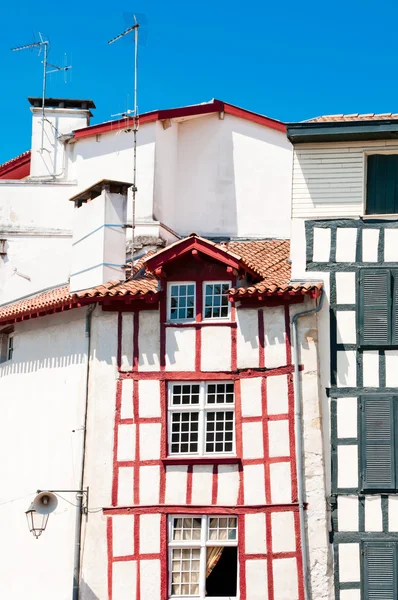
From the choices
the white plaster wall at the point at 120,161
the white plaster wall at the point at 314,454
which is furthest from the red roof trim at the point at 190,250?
the white plaster wall at the point at 120,161

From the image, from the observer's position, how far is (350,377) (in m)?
23.0

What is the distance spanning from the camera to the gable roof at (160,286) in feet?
76.0

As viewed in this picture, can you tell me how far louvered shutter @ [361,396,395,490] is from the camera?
22.5m

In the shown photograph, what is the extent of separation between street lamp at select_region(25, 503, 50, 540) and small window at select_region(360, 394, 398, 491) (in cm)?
609

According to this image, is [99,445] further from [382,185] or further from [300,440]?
[382,185]

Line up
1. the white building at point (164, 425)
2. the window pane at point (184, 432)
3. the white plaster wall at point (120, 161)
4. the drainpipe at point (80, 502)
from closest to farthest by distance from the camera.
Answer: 1. the white building at point (164, 425)
2. the drainpipe at point (80, 502)
3. the window pane at point (184, 432)
4. the white plaster wall at point (120, 161)

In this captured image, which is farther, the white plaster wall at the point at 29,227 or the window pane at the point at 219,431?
the white plaster wall at the point at 29,227

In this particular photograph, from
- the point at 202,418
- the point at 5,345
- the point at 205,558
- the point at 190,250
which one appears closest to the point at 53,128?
the point at 5,345

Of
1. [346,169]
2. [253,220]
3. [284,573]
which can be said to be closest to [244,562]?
[284,573]

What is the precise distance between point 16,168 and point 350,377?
1318cm

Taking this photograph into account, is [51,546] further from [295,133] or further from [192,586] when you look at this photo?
[295,133]

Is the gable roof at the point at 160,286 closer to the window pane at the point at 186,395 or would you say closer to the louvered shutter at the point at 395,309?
the louvered shutter at the point at 395,309

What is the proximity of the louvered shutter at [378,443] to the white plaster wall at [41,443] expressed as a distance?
5584mm

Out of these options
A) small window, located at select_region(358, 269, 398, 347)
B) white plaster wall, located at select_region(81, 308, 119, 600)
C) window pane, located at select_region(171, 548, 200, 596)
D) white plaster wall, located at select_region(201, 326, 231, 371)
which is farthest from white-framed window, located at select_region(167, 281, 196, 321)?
window pane, located at select_region(171, 548, 200, 596)
